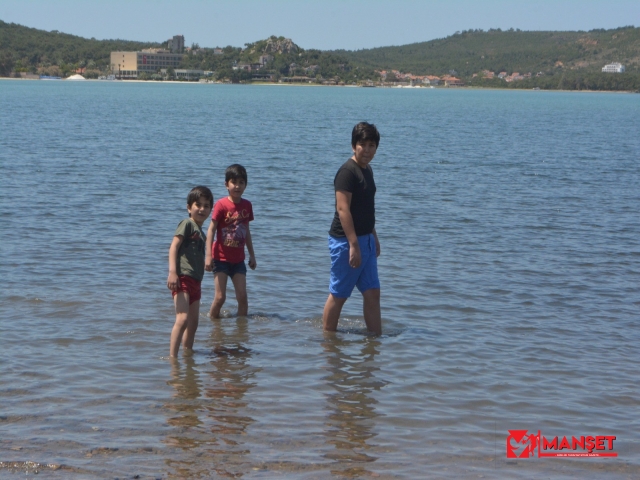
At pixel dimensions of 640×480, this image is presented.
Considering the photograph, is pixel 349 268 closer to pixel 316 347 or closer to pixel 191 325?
pixel 316 347

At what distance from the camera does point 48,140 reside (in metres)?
30.9

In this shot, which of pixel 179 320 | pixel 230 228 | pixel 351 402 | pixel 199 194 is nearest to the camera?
pixel 351 402

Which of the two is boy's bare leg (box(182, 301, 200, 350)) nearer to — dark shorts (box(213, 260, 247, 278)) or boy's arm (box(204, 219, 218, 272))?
boy's arm (box(204, 219, 218, 272))

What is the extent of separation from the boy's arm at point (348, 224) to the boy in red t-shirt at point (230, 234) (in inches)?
47.6

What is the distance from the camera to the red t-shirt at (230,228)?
7585 mm

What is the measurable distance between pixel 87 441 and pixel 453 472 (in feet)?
7.53

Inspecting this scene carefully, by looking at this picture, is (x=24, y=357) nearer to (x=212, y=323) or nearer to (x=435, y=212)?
(x=212, y=323)

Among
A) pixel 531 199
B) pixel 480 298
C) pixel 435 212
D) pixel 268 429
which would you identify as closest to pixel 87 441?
pixel 268 429

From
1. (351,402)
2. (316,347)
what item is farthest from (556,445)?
(316,347)

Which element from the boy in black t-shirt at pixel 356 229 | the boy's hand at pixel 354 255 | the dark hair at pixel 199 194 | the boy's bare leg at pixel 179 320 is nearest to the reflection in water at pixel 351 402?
the boy in black t-shirt at pixel 356 229

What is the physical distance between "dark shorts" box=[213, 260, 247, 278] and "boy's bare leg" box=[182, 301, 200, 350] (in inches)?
43.2

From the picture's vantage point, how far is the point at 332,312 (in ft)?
24.3

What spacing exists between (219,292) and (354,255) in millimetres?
1748

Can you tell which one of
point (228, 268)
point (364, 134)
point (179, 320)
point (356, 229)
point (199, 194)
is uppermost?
point (364, 134)
